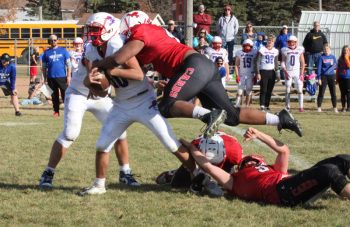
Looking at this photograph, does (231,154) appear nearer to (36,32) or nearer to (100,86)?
(100,86)

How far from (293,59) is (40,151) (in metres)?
9.02

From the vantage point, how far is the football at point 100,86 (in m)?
5.91

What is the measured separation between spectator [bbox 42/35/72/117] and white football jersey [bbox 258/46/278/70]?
189 inches

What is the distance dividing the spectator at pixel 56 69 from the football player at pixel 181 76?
9.29m

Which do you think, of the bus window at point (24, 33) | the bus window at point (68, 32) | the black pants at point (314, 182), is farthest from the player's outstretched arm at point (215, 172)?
the bus window at point (24, 33)

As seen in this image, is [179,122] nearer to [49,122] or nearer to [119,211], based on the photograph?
[49,122]

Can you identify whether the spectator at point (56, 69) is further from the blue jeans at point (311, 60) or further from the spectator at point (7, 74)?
the blue jeans at point (311, 60)

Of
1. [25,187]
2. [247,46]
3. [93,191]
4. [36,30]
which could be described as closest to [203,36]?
[247,46]

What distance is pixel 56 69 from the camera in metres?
15.1

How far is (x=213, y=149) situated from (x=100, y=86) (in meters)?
1.22

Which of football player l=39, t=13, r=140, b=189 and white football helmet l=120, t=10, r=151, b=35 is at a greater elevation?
white football helmet l=120, t=10, r=151, b=35

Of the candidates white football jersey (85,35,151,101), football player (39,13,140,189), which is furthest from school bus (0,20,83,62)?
white football jersey (85,35,151,101)

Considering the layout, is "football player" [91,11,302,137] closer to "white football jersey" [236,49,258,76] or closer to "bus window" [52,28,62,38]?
"white football jersey" [236,49,258,76]

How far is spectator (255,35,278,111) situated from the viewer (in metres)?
16.6
